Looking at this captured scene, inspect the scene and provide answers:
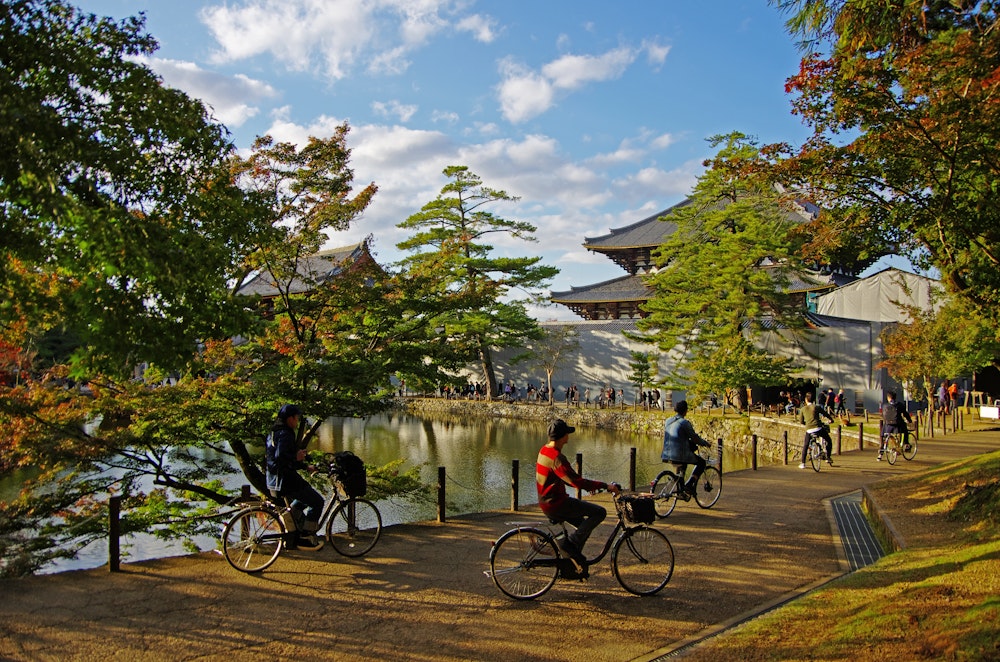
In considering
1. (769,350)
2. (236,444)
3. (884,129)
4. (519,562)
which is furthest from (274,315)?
(769,350)

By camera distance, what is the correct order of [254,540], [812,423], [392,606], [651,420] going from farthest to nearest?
[651,420]
[812,423]
[254,540]
[392,606]

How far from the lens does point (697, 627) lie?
514 centimetres

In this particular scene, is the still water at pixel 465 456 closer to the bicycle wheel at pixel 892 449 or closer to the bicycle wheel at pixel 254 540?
the bicycle wheel at pixel 254 540

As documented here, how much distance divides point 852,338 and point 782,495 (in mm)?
18581

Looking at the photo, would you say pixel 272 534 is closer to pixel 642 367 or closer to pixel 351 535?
pixel 351 535

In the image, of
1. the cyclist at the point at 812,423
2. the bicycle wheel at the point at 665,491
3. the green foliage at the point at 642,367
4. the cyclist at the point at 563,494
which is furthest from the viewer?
the green foliage at the point at 642,367

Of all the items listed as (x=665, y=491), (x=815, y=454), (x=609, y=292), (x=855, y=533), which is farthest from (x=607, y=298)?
(x=855, y=533)

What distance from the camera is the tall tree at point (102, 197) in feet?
14.8

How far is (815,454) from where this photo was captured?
531 inches

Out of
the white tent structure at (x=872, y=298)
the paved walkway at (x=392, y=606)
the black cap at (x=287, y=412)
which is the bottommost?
the paved walkway at (x=392, y=606)

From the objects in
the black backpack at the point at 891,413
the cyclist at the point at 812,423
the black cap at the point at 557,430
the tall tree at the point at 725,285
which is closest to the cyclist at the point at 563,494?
the black cap at the point at 557,430

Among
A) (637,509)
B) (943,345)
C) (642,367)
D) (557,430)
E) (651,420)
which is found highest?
(943,345)

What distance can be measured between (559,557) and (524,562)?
11.4 inches

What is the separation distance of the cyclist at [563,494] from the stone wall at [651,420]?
13704 mm
